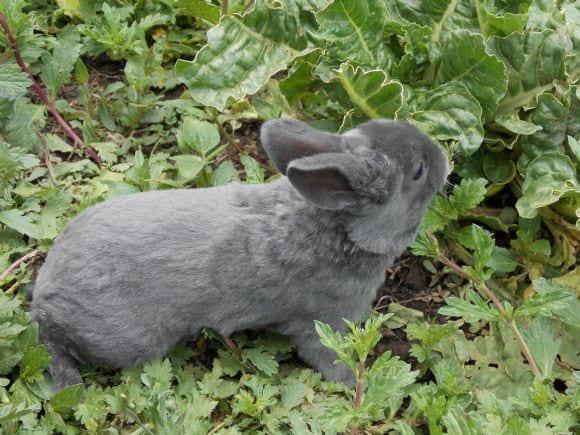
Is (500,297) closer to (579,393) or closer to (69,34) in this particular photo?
(579,393)

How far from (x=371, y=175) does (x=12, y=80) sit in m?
2.30

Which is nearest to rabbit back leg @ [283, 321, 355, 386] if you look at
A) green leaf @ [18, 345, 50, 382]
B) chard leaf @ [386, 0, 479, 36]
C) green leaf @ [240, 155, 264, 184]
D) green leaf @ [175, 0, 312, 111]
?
green leaf @ [240, 155, 264, 184]

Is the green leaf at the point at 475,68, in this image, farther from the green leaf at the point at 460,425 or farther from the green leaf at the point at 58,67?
the green leaf at the point at 58,67

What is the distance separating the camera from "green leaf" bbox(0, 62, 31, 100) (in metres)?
4.38

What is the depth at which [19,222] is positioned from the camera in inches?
167

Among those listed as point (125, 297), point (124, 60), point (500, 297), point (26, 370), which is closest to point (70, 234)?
point (125, 297)

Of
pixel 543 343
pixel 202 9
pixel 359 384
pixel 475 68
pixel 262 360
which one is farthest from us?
pixel 202 9

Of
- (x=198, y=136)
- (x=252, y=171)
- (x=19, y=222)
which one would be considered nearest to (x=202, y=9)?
(x=198, y=136)

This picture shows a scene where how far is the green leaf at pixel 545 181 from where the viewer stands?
4.11m

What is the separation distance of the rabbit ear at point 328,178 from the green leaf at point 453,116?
3.43 ft

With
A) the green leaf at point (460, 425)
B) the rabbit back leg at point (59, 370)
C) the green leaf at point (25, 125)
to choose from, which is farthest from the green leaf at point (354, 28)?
the rabbit back leg at point (59, 370)

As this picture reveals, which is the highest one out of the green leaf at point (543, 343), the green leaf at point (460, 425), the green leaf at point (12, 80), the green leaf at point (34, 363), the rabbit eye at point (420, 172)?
the green leaf at point (12, 80)

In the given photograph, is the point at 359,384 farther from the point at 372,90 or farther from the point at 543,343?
the point at 372,90

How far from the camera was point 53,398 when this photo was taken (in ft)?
11.7
